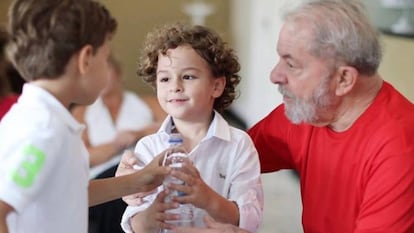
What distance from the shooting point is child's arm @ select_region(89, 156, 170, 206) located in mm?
1490

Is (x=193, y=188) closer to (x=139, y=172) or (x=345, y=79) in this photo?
(x=139, y=172)

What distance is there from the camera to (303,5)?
1743mm

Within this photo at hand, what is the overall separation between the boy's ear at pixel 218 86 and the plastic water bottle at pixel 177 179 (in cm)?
14

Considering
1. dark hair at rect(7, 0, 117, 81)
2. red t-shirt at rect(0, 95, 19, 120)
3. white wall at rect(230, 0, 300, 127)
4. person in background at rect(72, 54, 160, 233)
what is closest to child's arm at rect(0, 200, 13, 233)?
dark hair at rect(7, 0, 117, 81)

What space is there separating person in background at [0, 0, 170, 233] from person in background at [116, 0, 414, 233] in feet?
1.28

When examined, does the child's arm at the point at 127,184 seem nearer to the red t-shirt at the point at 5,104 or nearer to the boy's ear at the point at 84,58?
the boy's ear at the point at 84,58

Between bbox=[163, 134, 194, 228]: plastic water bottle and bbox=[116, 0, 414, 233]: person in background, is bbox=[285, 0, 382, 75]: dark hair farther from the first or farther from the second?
bbox=[163, 134, 194, 228]: plastic water bottle

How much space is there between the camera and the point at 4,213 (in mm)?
1185

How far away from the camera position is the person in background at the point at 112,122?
3428 mm

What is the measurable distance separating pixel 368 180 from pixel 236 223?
346 millimetres

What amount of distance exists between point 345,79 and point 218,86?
313 mm

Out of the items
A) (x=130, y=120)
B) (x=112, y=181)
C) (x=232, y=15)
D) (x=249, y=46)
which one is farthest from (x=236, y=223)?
(x=232, y=15)

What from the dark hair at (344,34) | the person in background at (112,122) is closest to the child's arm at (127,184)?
the dark hair at (344,34)

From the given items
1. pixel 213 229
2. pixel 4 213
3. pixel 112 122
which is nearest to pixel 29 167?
pixel 4 213
